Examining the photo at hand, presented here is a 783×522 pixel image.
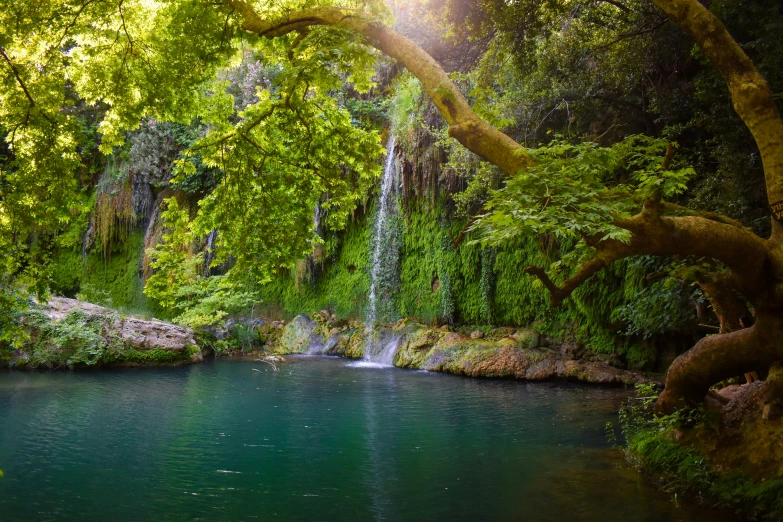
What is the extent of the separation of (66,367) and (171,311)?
21.6ft

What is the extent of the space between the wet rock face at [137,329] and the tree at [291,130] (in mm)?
8562

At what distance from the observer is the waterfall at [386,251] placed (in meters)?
16.9

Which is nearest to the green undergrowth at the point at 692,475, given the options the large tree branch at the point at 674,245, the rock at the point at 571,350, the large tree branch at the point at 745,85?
the large tree branch at the point at 674,245

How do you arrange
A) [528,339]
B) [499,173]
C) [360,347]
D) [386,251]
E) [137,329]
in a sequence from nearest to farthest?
1. [499,173]
2. [528,339]
3. [137,329]
4. [360,347]
5. [386,251]

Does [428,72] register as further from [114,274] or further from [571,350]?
[114,274]

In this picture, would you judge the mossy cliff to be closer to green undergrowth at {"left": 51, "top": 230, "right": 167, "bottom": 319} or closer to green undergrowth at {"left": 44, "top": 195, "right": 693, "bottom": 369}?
green undergrowth at {"left": 44, "top": 195, "right": 693, "bottom": 369}

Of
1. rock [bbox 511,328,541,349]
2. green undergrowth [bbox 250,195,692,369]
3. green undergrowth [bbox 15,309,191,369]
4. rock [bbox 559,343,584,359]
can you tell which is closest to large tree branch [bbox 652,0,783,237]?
green undergrowth [bbox 250,195,692,369]

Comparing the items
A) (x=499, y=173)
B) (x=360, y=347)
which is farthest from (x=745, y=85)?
(x=360, y=347)

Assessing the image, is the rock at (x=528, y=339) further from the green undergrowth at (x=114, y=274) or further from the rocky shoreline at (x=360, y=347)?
the green undergrowth at (x=114, y=274)

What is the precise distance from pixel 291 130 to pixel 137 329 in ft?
32.4

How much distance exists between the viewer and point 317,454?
6730 millimetres

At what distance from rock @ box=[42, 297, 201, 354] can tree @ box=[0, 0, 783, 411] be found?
337 inches

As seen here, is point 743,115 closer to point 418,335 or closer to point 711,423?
point 711,423

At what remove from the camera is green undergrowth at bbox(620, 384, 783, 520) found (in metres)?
4.59
